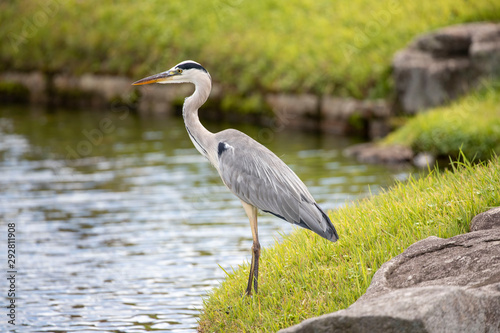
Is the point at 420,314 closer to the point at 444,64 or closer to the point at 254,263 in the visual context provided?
the point at 254,263

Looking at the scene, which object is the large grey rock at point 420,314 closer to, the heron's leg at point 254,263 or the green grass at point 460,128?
the heron's leg at point 254,263

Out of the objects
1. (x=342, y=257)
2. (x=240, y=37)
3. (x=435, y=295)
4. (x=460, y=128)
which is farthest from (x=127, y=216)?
(x=240, y=37)

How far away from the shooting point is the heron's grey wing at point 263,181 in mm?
6590

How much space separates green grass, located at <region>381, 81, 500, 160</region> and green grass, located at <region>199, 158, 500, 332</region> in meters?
8.54

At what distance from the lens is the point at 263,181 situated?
674 centimetres

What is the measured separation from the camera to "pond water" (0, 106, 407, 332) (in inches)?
336

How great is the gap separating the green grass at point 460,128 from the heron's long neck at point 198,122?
31.8 ft

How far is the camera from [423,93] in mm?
19750

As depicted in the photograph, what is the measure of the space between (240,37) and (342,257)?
2100cm

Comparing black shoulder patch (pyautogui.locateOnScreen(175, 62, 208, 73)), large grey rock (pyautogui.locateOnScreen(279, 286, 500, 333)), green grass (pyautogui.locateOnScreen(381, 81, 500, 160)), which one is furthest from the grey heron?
green grass (pyautogui.locateOnScreen(381, 81, 500, 160))

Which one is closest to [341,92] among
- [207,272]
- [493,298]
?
[207,272]

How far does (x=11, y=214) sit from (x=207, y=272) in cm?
535

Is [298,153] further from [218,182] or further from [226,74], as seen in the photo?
[226,74]

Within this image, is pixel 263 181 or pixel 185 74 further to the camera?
pixel 185 74
